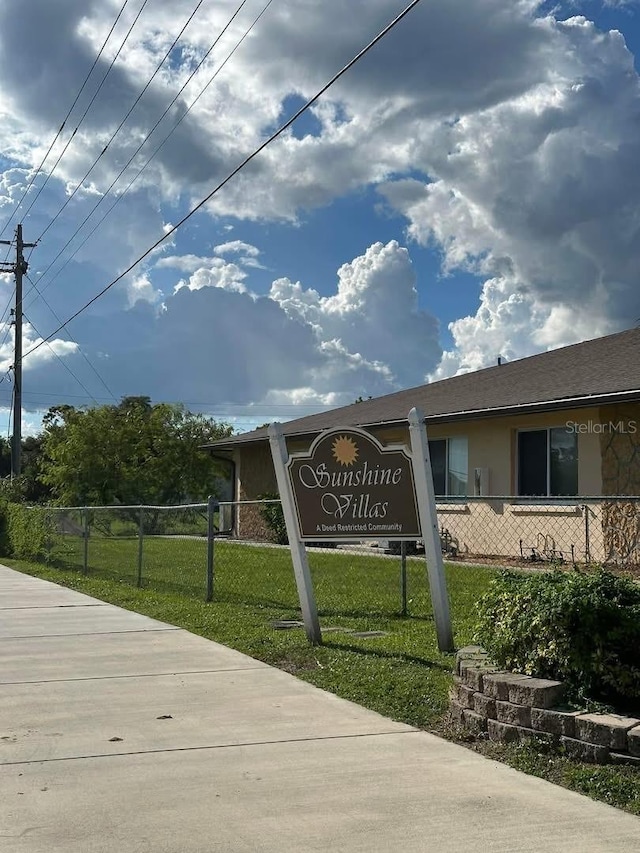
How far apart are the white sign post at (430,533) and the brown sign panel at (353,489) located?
0.65ft

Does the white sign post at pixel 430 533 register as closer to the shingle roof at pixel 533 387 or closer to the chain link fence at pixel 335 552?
the chain link fence at pixel 335 552

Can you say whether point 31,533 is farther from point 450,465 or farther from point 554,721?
point 554,721

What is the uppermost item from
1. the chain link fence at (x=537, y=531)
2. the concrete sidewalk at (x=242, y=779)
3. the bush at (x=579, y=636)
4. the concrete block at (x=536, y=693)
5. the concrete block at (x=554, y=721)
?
the chain link fence at (x=537, y=531)

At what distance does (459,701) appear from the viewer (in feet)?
19.6

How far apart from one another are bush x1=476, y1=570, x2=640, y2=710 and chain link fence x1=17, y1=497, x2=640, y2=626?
165 inches

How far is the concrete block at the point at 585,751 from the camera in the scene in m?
5.03

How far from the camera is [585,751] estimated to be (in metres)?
5.10

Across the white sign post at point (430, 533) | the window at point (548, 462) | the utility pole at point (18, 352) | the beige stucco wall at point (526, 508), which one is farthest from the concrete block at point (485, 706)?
the utility pole at point (18, 352)

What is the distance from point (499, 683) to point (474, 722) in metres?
0.31

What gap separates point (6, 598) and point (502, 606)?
908 cm

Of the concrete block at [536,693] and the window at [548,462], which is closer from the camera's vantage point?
the concrete block at [536,693]

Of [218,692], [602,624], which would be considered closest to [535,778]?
[602,624]

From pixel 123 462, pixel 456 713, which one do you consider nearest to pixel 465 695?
pixel 456 713

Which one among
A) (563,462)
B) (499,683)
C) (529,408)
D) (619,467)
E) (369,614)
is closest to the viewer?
(499,683)
